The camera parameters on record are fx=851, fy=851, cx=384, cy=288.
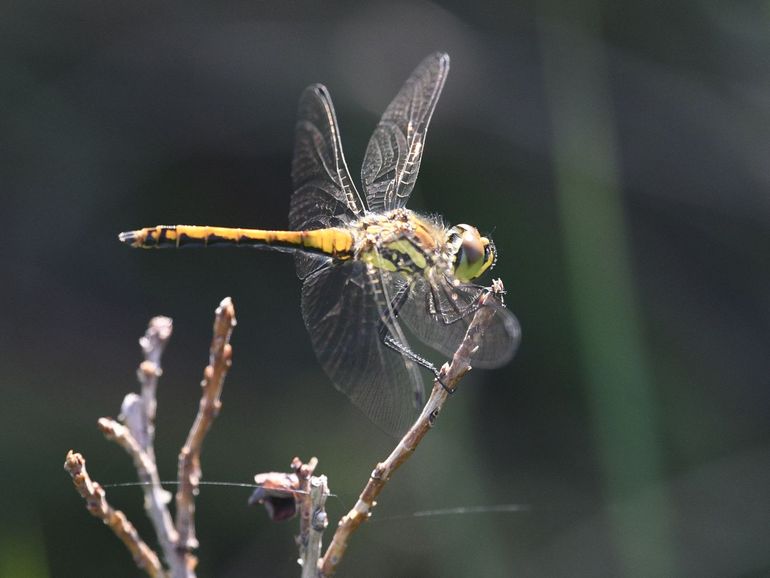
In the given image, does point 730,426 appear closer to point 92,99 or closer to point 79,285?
point 79,285

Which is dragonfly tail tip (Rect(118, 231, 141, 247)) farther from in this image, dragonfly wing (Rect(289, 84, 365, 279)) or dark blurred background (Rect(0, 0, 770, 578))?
dark blurred background (Rect(0, 0, 770, 578))

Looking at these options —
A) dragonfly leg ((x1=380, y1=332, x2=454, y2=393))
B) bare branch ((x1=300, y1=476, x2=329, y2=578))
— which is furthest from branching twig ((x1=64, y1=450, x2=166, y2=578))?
dragonfly leg ((x1=380, y1=332, x2=454, y2=393))

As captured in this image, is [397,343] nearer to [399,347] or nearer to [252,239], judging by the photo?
[399,347]

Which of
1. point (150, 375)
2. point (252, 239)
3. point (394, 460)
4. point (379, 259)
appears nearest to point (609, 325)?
point (379, 259)

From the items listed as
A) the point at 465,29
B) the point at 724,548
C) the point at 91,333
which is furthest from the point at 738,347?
the point at 91,333

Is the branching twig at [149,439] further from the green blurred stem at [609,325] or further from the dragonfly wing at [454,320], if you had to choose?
the green blurred stem at [609,325]
